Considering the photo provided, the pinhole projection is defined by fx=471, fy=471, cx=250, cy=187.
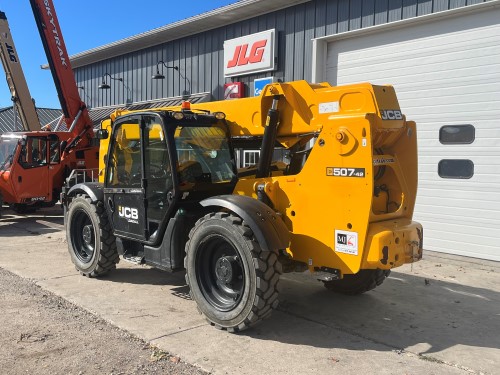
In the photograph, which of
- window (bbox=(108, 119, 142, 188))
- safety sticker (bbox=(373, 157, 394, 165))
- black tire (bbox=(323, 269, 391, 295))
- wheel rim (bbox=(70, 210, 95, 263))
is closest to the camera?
safety sticker (bbox=(373, 157, 394, 165))

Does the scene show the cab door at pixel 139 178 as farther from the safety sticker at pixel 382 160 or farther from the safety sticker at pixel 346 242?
the safety sticker at pixel 382 160

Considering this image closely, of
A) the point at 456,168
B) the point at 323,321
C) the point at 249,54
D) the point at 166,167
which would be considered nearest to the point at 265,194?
the point at 166,167

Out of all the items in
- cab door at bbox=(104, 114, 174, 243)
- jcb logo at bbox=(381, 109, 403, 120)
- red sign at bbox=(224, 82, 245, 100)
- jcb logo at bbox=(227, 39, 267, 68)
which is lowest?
cab door at bbox=(104, 114, 174, 243)

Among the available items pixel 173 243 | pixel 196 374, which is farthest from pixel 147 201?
pixel 196 374

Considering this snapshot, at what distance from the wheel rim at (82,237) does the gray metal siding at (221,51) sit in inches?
219

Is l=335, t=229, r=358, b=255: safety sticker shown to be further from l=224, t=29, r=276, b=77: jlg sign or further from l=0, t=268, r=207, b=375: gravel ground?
l=224, t=29, r=276, b=77: jlg sign

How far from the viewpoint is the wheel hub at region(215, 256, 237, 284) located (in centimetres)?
461

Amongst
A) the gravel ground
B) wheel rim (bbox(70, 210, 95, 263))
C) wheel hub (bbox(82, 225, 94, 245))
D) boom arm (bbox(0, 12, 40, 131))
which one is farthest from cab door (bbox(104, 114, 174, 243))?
boom arm (bbox(0, 12, 40, 131))

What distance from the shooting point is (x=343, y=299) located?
225 inches

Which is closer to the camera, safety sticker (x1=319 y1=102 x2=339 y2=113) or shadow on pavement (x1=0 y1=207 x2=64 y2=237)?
safety sticker (x1=319 y1=102 x2=339 y2=113)

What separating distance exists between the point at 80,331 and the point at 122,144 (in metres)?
2.46

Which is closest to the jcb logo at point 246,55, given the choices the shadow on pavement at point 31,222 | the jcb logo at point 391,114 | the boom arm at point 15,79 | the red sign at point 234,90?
the red sign at point 234,90

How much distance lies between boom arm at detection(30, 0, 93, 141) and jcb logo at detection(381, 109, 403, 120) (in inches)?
408

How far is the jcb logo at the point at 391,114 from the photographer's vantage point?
4345 mm
